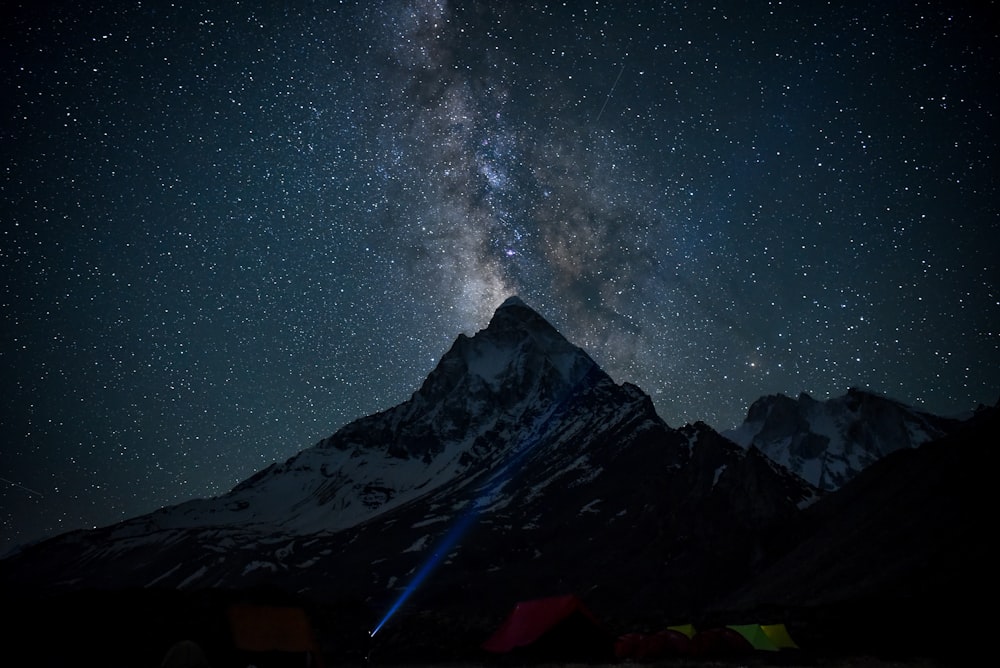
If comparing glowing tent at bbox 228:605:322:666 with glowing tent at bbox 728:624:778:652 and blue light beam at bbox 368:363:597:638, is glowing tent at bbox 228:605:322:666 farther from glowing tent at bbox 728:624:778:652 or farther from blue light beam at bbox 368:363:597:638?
blue light beam at bbox 368:363:597:638

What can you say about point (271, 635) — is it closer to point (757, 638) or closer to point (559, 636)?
point (559, 636)

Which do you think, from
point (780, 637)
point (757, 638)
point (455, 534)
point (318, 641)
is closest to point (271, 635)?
point (318, 641)

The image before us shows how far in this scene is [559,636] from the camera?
25469 millimetres

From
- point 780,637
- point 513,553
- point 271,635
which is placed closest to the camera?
point 271,635

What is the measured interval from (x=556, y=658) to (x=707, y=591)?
2713 inches

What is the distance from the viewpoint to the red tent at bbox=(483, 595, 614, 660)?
25.3 meters

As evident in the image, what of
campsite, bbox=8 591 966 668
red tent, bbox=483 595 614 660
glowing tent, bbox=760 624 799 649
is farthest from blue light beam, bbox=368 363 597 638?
glowing tent, bbox=760 624 799 649

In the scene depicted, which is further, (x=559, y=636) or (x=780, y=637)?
(x=780, y=637)

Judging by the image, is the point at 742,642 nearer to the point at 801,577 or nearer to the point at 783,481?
the point at 801,577

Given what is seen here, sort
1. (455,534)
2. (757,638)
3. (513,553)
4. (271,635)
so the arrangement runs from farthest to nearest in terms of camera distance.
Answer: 1. (455,534)
2. (513,553)
3. (757,638)
4. (271,635)

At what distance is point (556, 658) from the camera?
25.2 meters

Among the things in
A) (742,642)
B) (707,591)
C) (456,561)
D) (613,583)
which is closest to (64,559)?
(456,561)

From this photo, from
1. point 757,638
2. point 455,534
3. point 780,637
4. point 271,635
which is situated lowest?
point 780,637

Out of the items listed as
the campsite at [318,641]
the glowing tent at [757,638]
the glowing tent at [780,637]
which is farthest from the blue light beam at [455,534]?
the glowing tent at [757,638]
